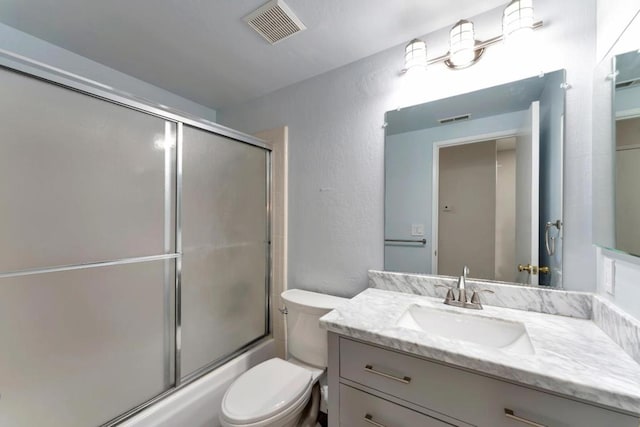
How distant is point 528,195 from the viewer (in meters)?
1.12

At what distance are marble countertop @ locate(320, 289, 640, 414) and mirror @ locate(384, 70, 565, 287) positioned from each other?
0.83 feet

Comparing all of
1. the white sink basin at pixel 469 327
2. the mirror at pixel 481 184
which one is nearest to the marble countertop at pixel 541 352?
the white sink basin at pixel 469 327

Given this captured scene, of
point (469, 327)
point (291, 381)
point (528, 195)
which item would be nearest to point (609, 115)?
point (528, 195)

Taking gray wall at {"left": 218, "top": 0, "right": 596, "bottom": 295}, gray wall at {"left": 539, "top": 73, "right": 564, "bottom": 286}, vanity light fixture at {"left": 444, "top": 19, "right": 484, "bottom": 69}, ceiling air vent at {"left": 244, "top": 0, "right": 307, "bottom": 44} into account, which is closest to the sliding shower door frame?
gray wall at {"left": 218, "top": 0, "right": 596, "bottom": 295}

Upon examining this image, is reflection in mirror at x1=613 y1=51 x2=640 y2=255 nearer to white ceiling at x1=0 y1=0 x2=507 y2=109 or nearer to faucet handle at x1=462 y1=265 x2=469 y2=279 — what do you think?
faucet handle at x1=462 y1=265 x2=469 y2=279

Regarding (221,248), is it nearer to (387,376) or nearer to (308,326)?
(308,326)

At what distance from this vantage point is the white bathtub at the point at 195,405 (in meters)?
1.23

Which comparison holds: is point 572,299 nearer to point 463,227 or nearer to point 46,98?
point 463,227

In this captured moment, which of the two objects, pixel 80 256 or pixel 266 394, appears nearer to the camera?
pixel 80 256

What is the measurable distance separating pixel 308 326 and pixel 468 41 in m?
1.68

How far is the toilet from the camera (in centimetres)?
106

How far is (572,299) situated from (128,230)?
1.99m

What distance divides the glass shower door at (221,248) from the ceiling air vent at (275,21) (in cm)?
67

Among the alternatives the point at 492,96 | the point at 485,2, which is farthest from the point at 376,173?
the point at 485,2
